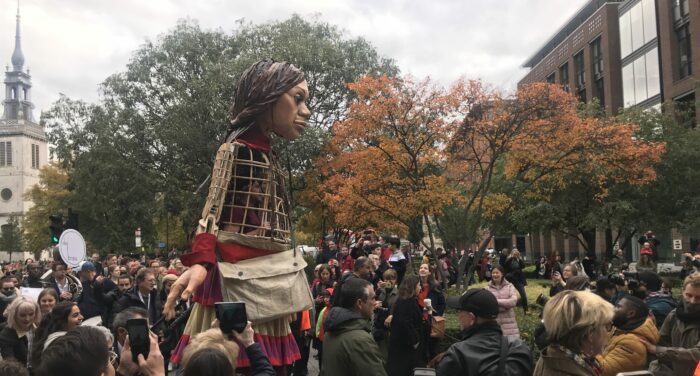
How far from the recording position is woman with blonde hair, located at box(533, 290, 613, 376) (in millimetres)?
3404

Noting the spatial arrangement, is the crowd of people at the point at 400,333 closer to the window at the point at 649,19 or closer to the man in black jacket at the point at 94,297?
the man in black jacket at the point at 94,297

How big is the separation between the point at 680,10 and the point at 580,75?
12.7 m

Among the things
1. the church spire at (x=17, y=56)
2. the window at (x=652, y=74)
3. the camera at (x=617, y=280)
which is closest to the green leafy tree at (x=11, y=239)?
the church spire at (x=17, y=56)

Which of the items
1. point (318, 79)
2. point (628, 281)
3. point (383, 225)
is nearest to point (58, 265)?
point (628, 281)

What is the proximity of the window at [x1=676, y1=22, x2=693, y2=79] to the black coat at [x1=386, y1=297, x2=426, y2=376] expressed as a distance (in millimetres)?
30642

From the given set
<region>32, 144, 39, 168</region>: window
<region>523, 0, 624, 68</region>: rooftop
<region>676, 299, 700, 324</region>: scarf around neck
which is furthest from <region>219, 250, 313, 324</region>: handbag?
<region>32, 144, 39, 168</region>: window

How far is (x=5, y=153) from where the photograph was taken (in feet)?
296

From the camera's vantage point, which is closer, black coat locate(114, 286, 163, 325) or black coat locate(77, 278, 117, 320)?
black coat locate(114, 286, 163, 325)

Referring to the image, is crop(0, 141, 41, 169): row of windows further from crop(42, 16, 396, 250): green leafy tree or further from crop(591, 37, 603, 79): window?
crop(591, 37, 603, 79): window

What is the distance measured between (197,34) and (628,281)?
23.1 m

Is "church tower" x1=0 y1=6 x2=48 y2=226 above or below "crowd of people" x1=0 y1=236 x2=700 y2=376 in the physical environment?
above

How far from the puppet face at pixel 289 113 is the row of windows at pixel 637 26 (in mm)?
35451

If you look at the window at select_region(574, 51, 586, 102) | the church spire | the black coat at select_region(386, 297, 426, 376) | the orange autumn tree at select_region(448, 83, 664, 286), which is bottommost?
the black coat at select_region(386, 297, 426, 376)

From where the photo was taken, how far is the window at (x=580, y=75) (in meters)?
44.7
